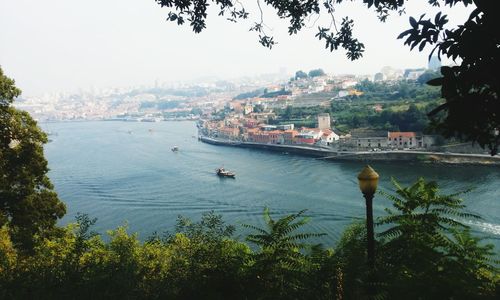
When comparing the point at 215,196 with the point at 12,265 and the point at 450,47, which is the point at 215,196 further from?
the point at 450,47

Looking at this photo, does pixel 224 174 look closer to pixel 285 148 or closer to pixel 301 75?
pixel 285 148

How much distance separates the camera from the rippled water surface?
10.5 meters

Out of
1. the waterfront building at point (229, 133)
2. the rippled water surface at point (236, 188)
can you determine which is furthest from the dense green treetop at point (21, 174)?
the waterfront building at point (229, 133)

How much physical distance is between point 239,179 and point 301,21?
13.9 metres

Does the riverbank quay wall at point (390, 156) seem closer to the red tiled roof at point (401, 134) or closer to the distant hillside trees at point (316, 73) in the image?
the red tiled roof at point (401, 134)

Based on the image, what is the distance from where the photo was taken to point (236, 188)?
14461mm

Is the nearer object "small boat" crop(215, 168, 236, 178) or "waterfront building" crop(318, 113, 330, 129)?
"small boat" crop(215, 168, 236, 178)

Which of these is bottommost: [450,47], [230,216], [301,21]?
[230,216]

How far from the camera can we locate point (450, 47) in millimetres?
1055

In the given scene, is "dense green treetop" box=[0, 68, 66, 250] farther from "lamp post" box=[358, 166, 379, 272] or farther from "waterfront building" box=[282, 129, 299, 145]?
"waterfront building" box=[282, 129, 299, 145]

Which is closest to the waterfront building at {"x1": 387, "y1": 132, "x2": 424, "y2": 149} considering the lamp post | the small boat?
the small boat

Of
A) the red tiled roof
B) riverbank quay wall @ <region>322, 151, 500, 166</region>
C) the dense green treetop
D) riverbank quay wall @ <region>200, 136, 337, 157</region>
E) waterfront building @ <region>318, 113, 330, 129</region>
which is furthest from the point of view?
waterfront building @ <region>318, 113, 330, 129</region>

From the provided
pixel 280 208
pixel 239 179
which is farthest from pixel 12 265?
pixel 239 179

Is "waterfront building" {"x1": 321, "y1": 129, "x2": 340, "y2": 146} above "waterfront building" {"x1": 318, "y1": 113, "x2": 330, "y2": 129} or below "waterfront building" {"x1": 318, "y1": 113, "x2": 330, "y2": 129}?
below
